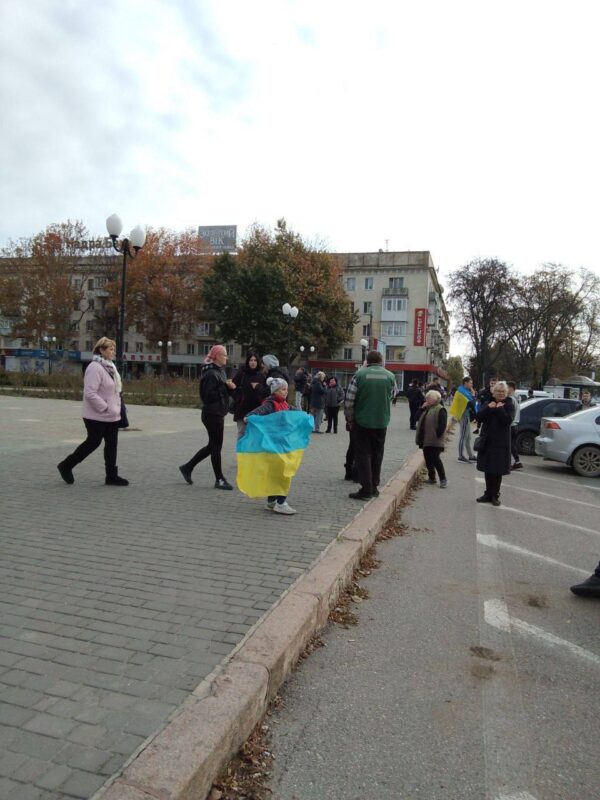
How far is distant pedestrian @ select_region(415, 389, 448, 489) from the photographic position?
9.62 meters

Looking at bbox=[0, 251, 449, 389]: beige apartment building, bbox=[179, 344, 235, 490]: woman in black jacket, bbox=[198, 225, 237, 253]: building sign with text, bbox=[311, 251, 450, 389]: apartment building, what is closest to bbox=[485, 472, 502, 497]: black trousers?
bbox=[179, 344, 235, 490]: woman in black jacket

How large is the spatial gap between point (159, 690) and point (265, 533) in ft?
9.75

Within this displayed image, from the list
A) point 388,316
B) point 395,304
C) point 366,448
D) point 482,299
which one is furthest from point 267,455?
point 395,304

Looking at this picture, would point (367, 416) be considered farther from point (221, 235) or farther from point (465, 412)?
point (221, 235)

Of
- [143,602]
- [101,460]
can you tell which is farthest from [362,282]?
[143,602]

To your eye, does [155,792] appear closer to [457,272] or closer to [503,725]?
[503,725]

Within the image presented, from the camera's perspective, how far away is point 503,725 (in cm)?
291

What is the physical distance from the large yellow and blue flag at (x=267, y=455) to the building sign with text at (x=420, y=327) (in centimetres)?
6268

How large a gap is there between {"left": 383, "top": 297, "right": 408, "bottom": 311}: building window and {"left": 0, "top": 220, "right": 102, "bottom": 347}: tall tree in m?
33.1

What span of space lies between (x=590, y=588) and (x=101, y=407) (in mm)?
Answer: 5609

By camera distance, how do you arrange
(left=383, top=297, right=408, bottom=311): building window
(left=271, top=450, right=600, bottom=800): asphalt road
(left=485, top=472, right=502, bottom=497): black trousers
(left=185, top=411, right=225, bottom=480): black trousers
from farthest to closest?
(left=383, top=297, right=408, bottom=311): building window < (left=485, top=472, right=502, bottom=497): black trousers < (left=185, top=411, right=225, bottom=480): black trousers < (left=271, top=450, right=600, bottom=800): asphalt road

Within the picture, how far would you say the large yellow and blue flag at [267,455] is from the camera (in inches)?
256

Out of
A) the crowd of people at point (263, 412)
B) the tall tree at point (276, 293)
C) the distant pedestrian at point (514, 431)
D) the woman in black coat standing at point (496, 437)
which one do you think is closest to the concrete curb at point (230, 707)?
the crowd of people at point (263, 412)

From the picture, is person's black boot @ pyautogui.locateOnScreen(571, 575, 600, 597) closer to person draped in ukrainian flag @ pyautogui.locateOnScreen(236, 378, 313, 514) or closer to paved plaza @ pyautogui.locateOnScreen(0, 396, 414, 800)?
paved plaza @ pyautogui.locateOnScreen(0, 396, 414, 800)
